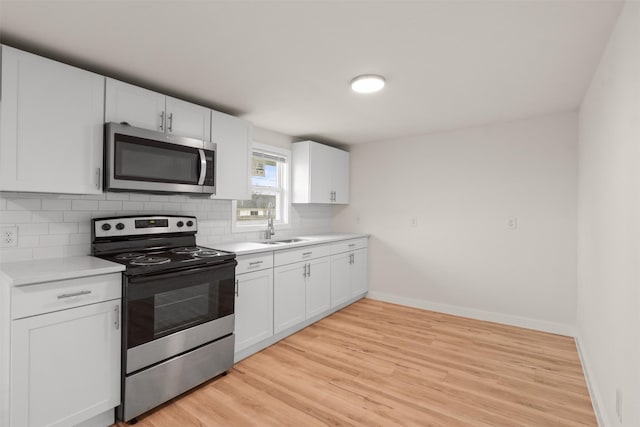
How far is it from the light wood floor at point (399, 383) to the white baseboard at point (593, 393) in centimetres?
5

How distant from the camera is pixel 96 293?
6.15 ft

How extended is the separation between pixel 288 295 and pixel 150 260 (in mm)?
1466

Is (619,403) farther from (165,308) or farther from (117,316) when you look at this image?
(117,316)

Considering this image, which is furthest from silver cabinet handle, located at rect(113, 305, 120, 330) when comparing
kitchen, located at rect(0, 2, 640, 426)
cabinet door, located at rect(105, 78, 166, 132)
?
cabinet door, located at rect(105, 78, 166, 132)

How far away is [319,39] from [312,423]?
91.3 inches

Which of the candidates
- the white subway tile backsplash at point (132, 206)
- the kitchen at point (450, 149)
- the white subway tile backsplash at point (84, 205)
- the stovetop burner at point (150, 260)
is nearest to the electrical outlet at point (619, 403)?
the kitchen at point (450, 149)

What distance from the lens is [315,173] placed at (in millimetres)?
4266

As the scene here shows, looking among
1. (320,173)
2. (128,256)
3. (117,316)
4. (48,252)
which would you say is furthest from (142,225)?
(320,173)

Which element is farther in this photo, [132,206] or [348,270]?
[348,270]

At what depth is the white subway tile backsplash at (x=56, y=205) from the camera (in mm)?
2176

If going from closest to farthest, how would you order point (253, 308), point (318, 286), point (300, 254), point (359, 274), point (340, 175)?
point (253, 308) < point (300, 254) < point (318, 286) < point (359, 274) < point (340, 175)

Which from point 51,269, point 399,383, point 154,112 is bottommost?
point 399,383

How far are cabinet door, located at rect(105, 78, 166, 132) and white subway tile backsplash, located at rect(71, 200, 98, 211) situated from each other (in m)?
0.62

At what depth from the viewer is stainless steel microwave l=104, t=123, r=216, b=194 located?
2.18 m
